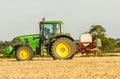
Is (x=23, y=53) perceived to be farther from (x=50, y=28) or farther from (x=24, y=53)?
(x=50, y=28)

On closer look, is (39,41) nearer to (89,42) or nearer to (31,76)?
(89,42)

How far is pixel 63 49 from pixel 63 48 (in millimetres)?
53

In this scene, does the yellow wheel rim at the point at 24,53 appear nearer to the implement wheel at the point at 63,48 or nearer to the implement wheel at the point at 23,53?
the implement wheel at the point at 23,53

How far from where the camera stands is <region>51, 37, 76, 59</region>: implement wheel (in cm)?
2122

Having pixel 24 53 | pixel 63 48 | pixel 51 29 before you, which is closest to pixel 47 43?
pixel 51 29

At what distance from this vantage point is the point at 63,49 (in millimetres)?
21453

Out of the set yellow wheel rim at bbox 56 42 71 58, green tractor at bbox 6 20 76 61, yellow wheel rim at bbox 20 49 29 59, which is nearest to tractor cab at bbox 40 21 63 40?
green tractor at bbox 6 20 76 61

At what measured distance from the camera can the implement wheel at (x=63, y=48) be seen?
21219 millimetres

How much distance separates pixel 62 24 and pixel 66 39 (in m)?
0.92

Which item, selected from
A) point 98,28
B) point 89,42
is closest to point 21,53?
point 89,42

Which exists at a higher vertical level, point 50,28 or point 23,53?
point 50,28

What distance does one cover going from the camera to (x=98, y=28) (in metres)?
66.7

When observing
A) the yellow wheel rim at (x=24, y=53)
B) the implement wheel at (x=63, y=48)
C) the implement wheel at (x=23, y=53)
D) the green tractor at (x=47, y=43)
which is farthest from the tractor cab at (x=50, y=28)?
the yellow wheel rim at (x=24, y=53)

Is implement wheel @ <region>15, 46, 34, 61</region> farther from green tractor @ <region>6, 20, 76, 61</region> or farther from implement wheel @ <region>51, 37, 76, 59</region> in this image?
implement wheel @ <region>51, 37, 76, 59</region>
